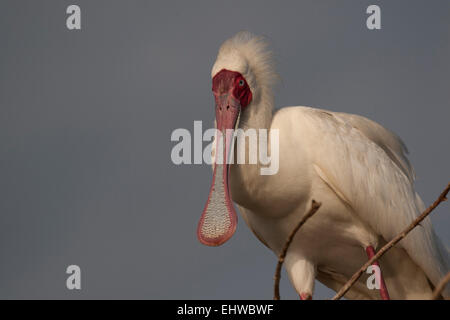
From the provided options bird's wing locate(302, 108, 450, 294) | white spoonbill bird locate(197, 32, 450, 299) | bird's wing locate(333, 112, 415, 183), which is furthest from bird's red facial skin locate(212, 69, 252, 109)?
bird's wing locate(333, 112, 415, 183)

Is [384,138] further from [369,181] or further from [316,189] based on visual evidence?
[316,189]

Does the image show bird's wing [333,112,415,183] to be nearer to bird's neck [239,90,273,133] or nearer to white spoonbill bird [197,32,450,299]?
white spoonbill bird [197,32,450,299]

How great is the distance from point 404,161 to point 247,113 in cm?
193

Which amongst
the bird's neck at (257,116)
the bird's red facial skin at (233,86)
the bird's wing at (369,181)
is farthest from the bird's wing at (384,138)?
the bird's red facial skin at (233,86)

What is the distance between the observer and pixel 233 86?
6605 millimetres

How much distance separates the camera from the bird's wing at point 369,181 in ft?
22.2

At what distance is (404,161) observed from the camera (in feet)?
25.6

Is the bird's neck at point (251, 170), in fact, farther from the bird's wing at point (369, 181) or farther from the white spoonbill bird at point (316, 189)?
the bird's wing at point (369, 181)

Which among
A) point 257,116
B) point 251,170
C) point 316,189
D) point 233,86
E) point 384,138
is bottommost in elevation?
point 316,189

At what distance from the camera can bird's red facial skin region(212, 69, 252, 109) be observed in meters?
6.61

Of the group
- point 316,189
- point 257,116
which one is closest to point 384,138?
point 316,189

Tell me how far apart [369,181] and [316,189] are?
1.74ft
